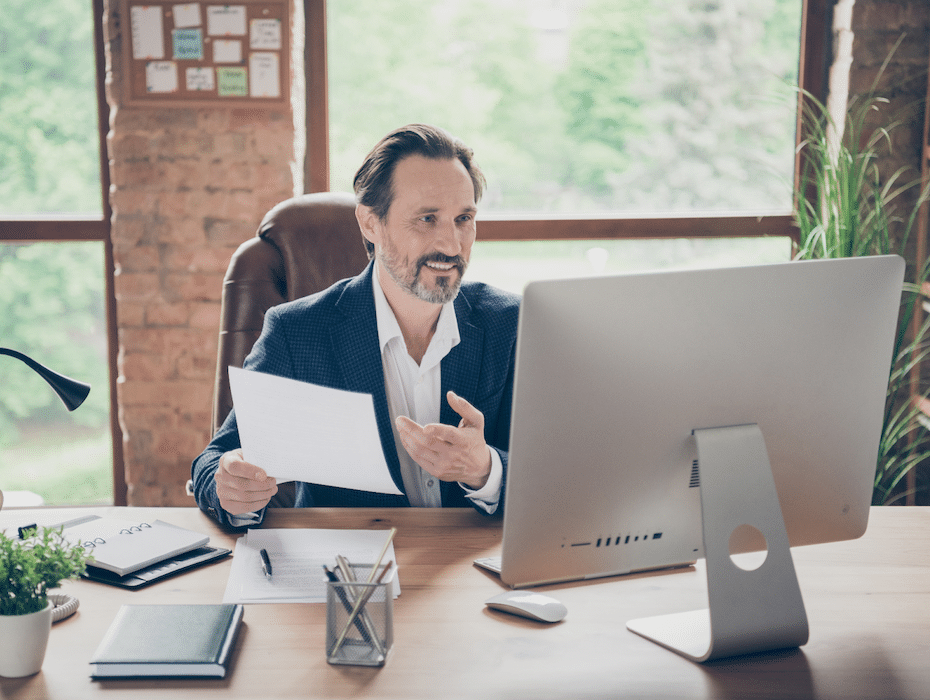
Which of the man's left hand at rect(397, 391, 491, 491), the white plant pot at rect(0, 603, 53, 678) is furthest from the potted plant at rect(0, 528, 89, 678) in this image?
the man's left hand at rect(397, 391, 491, 491)

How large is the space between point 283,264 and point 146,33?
1.15 meters

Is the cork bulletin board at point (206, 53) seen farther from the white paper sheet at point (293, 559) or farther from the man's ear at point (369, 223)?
the white paper sheet at point (293, 559)

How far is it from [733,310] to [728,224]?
79.3 inches

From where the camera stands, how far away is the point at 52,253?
9.09ft

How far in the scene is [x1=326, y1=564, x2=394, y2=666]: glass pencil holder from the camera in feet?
2.99

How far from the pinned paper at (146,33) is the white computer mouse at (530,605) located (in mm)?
2121

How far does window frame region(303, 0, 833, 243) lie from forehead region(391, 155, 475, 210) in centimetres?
114

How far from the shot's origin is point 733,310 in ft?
3.03

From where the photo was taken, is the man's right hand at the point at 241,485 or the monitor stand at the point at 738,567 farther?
the man's right hand at the point at 241,485

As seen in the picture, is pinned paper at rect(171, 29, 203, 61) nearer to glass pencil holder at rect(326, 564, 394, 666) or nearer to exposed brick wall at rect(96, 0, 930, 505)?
exposed brick wall at rect(96, 0, 930, 505)

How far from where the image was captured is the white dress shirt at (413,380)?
1562 millimetres

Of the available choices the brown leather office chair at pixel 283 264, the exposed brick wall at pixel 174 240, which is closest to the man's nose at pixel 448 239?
the brown leather office chair at pixel 283 264

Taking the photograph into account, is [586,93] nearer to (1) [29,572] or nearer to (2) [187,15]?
(2) [187,15]

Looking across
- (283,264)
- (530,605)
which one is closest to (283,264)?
(283,264)
